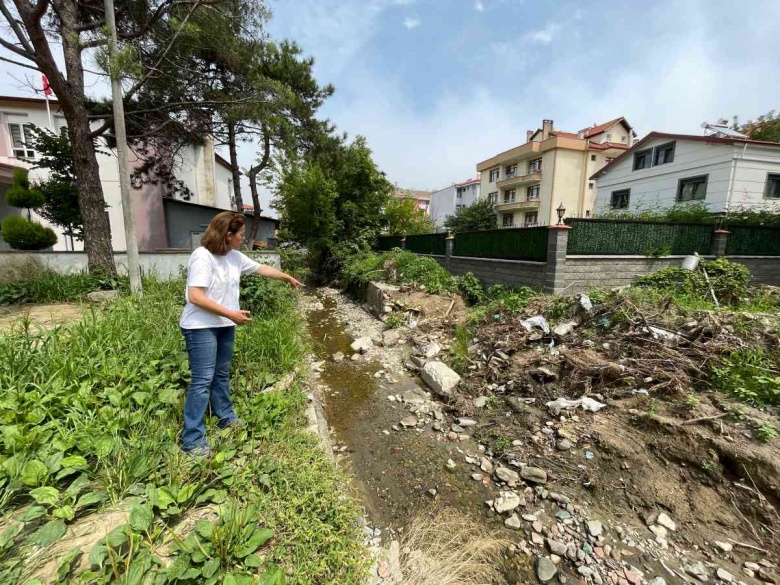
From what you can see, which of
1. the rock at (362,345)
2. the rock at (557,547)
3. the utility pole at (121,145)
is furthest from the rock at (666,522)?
the utility pole at (121,145)

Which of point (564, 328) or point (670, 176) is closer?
point (564, 328)

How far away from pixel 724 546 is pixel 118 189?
730 inches

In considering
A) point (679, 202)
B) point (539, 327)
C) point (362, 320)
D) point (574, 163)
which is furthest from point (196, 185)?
point (574, 163)

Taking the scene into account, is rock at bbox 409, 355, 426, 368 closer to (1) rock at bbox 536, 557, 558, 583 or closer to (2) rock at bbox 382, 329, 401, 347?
(2) rock at bbox 382, 329, 401, 347

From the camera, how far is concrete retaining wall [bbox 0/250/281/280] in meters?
7.35

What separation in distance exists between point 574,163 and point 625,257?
2116 centimetres

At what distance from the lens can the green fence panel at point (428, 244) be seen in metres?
10.9

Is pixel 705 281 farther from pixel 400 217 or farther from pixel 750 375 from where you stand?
pixel 400 217

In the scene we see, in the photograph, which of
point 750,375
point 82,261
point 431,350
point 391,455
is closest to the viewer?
point 750,375

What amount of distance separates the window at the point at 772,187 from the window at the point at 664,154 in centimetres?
314

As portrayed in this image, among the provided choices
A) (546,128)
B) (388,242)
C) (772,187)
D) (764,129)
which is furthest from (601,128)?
(388,242)

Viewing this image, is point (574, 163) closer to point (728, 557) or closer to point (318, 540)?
point (728, 557)

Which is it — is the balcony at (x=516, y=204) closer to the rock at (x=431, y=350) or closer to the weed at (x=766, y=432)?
the rock at (x=431, y=350)

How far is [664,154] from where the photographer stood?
14352 millimetres
